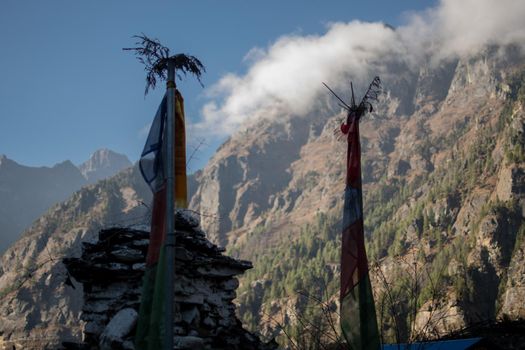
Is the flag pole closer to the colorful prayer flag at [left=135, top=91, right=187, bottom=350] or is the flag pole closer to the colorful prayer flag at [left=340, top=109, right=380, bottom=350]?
the colorful prayer flag at [left=135, top=91, right=187, bottom=350]

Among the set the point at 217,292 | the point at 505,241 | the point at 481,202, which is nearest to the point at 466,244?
the point at 505,241

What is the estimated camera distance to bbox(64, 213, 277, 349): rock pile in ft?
37.4

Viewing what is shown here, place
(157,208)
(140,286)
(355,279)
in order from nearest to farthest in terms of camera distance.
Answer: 1. (355,279)
2. (157,208)
3. (140,286)

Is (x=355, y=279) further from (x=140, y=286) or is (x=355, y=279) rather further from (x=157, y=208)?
(x=140, y=286)

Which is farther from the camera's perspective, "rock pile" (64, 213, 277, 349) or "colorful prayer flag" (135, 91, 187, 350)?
"rock pile" (64, 213, 277, 349)

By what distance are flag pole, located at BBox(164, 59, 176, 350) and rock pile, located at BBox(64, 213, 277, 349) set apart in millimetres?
4253

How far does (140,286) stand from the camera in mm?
11672

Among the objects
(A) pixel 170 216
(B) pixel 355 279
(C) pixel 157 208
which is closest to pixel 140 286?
(C) pixel 157 208

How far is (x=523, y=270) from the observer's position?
12606 centimetres

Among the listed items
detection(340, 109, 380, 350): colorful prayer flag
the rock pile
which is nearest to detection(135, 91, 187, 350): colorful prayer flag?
detection(340, 109, 380, 350): colorful prayer flag

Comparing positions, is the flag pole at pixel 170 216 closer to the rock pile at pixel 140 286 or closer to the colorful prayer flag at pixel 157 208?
the colorful prayer flag at pixel 157 208

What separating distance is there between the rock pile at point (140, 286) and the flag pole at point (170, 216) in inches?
167

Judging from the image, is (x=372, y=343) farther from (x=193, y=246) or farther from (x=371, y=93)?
(x=193, y=246)

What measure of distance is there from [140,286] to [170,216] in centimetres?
513
